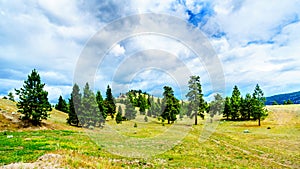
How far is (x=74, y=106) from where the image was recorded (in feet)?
218

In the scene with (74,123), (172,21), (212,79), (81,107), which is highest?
(172,21)

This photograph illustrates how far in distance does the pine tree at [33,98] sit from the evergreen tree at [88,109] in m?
16.7

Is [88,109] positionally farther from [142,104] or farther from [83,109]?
[142,104]

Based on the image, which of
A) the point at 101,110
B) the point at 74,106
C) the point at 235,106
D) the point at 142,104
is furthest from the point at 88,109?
the point at 142,104

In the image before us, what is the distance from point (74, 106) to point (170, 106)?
37.9 m

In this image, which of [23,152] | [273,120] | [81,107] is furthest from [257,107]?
[23,152]

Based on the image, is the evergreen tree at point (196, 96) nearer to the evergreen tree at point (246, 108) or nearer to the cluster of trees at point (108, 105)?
the cluster of trees at point (108, 105)

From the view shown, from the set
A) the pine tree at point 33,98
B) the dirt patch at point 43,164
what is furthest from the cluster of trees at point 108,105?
the dirt patch at point 43,164

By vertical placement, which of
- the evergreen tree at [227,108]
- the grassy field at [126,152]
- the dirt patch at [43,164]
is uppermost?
the evergreen tree at [227,108]

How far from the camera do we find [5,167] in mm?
12086

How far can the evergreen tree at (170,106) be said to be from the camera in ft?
282

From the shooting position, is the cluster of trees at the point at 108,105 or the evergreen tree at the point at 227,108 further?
the evergreen tree at the point at 227,108

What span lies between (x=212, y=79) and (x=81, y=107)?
4747 centimetres

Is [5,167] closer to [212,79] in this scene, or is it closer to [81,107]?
[212,79]
